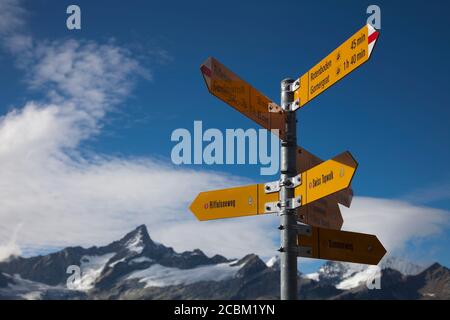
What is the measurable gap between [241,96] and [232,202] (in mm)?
1929

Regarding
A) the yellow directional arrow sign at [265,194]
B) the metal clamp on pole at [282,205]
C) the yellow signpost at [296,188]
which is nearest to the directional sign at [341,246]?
the yellow signpost at [296,188]

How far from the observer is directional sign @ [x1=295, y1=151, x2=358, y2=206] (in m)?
9.62

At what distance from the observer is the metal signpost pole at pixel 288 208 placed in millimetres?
10422

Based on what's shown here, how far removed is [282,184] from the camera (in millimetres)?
10984

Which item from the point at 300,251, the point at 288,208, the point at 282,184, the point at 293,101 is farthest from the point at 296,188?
the point at 293,101

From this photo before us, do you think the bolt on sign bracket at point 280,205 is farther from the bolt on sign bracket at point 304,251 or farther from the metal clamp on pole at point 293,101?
the metal clamp on pole at point 293,101

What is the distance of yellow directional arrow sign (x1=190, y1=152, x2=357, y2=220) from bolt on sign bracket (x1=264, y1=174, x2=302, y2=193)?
4 centimetres

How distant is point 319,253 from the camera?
11.0 metres

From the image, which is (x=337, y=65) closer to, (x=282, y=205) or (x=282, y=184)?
(x=282, y=184)

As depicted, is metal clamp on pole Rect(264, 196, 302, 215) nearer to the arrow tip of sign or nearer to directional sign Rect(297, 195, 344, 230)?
directional sign Rect(297, 195, 344, 230)

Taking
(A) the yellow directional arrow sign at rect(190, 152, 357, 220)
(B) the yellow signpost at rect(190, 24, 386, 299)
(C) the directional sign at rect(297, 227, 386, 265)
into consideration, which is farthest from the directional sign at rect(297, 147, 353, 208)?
(C) the directional sign at rect(297, 227, 386, 265)

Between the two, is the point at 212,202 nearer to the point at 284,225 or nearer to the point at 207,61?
the point at 284,225

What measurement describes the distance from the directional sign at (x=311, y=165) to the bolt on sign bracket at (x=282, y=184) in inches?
15.8
